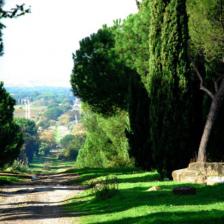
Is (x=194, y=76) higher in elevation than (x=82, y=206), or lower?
higher

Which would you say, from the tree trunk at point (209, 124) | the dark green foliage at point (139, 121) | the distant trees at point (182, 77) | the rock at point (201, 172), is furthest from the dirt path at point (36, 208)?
the dark green foliage at point (139, 121)

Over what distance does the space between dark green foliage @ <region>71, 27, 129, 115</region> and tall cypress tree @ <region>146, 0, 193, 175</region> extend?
15827 mm

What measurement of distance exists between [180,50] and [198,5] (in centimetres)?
260

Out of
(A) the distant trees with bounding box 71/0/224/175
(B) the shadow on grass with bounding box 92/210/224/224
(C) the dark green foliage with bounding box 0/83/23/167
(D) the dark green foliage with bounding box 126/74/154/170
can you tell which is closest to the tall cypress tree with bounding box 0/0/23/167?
(C) the dark green foliage with bounding box 0/83/23/167

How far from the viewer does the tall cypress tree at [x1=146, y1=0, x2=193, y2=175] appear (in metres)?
31.5

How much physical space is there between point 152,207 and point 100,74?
30.1 metres

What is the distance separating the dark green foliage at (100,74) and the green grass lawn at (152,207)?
20540 mm

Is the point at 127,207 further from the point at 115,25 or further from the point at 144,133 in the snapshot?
the point at 115,25

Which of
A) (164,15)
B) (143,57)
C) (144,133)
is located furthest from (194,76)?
(143,57)

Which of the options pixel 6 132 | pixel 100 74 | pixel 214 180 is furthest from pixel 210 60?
pixel 6 132

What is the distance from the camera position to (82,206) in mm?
25469

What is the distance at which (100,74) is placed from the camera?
163ft

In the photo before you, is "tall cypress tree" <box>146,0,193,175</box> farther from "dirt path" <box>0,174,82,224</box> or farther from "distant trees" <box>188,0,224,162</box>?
"dirt path" <box>0,174,82,224</box>

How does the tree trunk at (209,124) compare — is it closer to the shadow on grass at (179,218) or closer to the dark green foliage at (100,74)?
the shadow on grass at (179,218)
